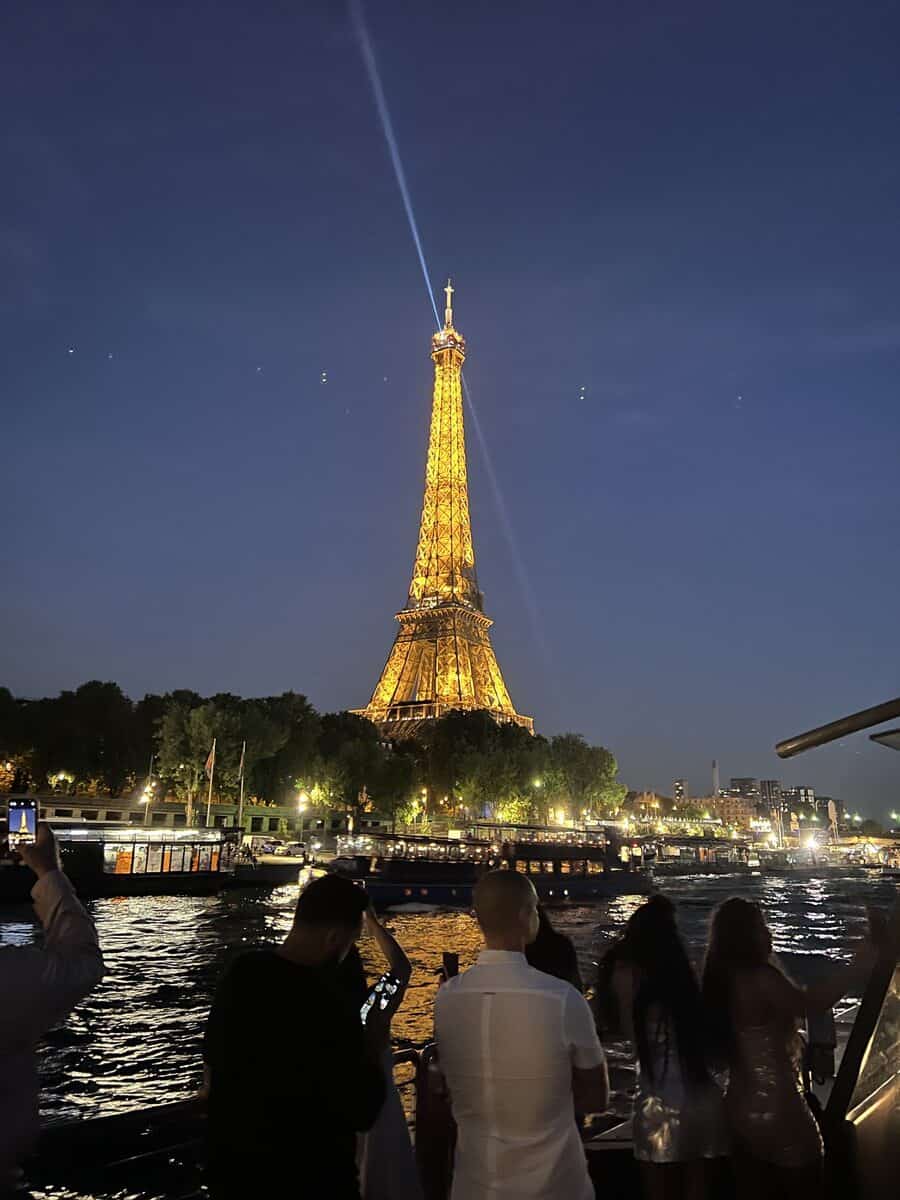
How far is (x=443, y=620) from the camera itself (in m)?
105

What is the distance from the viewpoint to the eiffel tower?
102m

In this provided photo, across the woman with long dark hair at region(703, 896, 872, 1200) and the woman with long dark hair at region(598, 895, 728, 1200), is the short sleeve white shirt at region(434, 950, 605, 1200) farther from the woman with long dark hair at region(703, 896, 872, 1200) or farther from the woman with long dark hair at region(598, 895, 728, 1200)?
the woman with long dark hair at region(703, 896, 872, 1200)

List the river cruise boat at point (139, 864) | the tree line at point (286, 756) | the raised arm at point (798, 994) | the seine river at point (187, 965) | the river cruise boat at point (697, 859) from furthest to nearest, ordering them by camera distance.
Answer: the river cruise boat at point (697, 859) < the tree line at point (286, 756) < the river cruise boat at point (139, 864) < the seine river at point (187, 965) < the raised arm at point (798, 994)

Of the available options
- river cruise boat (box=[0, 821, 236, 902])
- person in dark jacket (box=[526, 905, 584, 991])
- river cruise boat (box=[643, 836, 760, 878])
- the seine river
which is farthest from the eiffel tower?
person in dark jacket (box=[526, 905, 584, 991])

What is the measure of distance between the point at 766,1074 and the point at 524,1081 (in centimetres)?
176

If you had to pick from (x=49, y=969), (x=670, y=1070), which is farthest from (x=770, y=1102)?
(x=49, y=969)

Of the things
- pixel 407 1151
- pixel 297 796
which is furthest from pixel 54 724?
pixel 407 1151

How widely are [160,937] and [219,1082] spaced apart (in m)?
28.8

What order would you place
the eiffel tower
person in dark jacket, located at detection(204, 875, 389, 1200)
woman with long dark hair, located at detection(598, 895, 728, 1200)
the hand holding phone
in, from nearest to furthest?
person in dark jacket, located at detection(204, 875, 389, 1200)
the hand holding phone
woman with long dark hair, located at detection(598, 895, 728, 1200)
the eiffel tower

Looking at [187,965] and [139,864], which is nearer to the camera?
[187,965]

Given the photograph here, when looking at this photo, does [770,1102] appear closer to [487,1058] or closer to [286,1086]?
[487,1058]

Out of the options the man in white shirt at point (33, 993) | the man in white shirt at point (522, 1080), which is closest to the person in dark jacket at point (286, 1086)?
the man in white shirt at point (522, 1080)

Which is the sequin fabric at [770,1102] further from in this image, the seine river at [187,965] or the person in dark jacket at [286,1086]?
the seine river at [187,965]

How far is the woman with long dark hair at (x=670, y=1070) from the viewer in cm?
388
